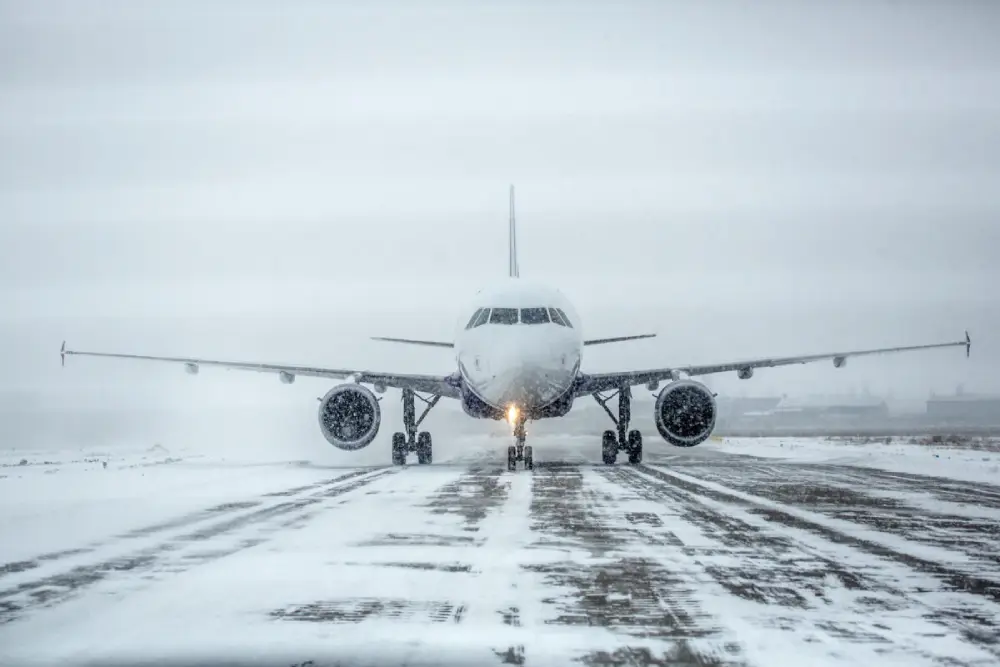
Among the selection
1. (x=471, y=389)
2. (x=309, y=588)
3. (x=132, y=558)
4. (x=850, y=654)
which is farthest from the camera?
(x=471, y=389)

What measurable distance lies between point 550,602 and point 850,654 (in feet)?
7.16

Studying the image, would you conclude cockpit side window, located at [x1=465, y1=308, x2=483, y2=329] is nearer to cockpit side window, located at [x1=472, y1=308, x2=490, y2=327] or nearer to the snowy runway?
cockpit side window, located at [x1=472, y1=308, x2=490, y2=327]

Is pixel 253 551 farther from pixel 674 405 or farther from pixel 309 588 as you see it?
pixel 674 405

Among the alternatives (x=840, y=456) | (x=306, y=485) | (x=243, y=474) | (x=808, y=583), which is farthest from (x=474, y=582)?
(x=840, y=456)

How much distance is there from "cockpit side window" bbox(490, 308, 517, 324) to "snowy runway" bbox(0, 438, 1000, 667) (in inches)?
266

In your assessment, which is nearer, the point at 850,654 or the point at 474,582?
the point at 850,654

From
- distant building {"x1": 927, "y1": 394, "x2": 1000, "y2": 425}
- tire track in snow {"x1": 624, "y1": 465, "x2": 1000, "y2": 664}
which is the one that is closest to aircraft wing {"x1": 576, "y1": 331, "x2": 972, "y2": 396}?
tire track in snow {"x1": 624, "y1": 465, "x2": 1000, "y2": 664}

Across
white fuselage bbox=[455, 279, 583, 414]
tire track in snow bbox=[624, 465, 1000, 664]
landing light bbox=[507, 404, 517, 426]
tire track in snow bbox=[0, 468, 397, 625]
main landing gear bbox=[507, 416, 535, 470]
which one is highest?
white fuselage bbox=[455, 279, 583, 414]

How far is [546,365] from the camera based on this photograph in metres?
21.4

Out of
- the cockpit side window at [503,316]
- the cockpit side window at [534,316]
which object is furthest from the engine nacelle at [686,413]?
the cockpit side window at [503,316]

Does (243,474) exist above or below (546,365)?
below

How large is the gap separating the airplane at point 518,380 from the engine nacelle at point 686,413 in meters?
0.03

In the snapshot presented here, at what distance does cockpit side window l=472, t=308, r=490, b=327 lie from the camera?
22697mm

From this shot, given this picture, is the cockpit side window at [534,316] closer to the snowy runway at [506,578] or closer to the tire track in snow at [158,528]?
the tire track in snow at [158,528]
